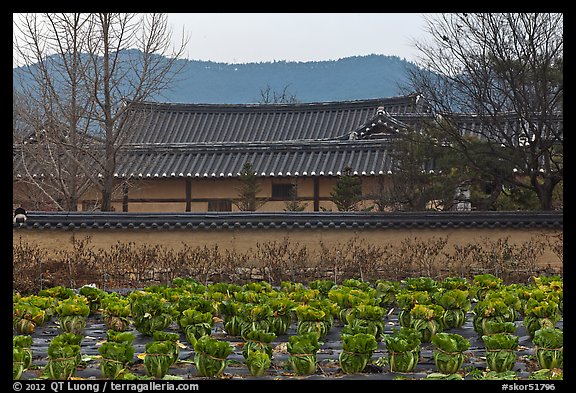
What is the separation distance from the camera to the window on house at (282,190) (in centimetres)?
2742

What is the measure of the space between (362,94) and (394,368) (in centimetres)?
9771

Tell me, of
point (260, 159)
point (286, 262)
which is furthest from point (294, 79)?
point (286, 262)

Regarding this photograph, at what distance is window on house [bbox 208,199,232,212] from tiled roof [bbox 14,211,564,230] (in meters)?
9.95

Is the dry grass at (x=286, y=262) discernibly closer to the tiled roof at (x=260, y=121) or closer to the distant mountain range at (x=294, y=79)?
the tiled roof at (x=260, y=121)

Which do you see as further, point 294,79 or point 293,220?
point 294,79

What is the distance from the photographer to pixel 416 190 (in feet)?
70.0

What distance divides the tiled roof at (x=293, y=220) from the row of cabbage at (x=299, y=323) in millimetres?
5240

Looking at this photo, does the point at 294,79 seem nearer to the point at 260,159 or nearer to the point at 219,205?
the point at 260,159

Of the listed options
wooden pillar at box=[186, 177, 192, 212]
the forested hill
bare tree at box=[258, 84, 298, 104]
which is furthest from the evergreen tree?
the forested hill

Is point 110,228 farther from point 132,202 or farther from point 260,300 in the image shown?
point 132,202

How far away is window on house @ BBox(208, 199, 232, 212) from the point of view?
89.8 feet

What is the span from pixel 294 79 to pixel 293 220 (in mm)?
94938

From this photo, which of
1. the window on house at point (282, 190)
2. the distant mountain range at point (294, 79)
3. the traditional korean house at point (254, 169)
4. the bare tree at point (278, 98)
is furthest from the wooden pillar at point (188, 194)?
the distant mountain range at point (294, 79)

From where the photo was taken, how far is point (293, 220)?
17.4 metres
